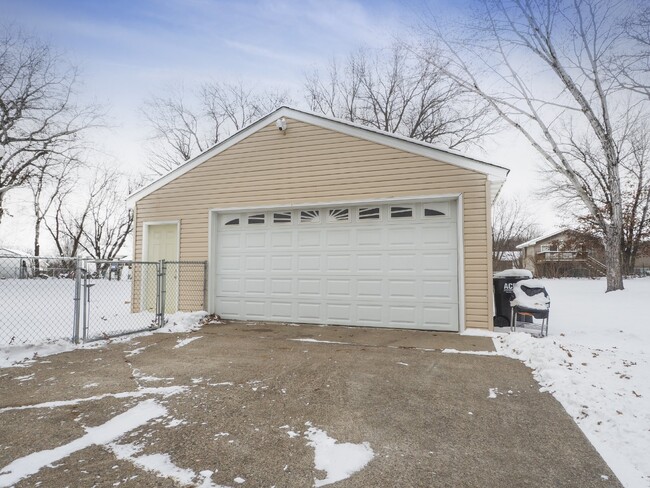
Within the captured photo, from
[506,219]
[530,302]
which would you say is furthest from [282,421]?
[506,219]

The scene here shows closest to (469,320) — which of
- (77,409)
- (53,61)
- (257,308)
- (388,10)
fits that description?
(257,308)

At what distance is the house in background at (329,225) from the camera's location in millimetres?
6129

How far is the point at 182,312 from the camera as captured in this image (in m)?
7.42

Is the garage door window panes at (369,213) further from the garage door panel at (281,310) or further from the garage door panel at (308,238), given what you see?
the garage door panel at (281,310)

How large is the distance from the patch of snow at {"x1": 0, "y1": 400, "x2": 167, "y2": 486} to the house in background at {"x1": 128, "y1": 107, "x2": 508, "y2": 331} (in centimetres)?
424

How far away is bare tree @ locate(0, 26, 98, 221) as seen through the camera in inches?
618

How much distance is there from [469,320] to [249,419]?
4518mm

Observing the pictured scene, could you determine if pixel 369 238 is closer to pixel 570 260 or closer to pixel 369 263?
pixel 369 263

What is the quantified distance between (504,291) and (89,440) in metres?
6.33

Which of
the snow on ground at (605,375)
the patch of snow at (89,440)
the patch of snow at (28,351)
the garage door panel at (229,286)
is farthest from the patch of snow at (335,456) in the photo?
the garage door panel at (229,286)

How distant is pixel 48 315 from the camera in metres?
7.01

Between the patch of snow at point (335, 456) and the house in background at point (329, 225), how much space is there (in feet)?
13.8

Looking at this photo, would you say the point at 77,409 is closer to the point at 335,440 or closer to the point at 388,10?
the point at 335,440

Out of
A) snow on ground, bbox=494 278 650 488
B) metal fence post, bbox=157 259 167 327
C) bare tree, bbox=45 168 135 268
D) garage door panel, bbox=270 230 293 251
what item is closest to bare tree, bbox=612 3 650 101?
snow on ground, bbox=494 278 650 488
